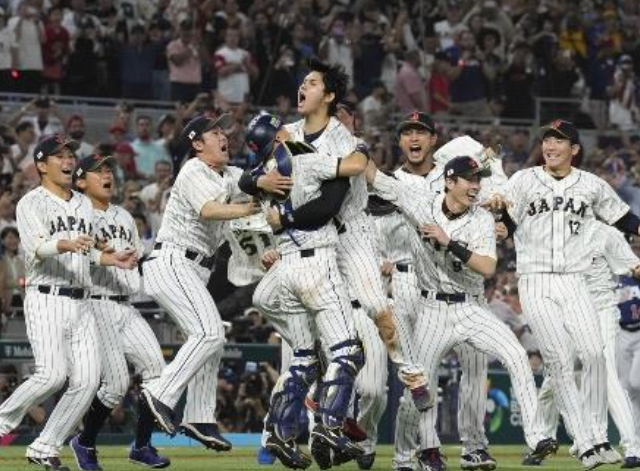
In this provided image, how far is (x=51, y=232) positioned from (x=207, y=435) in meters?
1.91

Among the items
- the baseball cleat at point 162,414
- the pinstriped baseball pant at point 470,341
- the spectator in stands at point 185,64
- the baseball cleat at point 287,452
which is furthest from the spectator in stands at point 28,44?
the baseball cleat at point 287,452

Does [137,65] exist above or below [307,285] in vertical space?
above

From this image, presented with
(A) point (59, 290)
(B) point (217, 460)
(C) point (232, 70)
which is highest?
(C) point (232, 70)

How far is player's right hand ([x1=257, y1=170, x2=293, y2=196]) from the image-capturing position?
1278 centimetres

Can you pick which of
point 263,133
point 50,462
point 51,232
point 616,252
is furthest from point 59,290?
point 616,252

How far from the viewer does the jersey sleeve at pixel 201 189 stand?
14.1 meters

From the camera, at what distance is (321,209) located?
12.9 m

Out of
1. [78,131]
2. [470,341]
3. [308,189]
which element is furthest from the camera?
[78,131]

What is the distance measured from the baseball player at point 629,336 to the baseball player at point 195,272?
5.26 m

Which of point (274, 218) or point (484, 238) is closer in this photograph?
point (274, 218)

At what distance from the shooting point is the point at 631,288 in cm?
1864

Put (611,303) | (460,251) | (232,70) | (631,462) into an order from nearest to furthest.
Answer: (460,251), (631,462), (611,303), (232,70)

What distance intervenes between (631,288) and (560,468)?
3560mm

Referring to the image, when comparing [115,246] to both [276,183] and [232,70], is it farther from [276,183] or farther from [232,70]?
[232,70]
